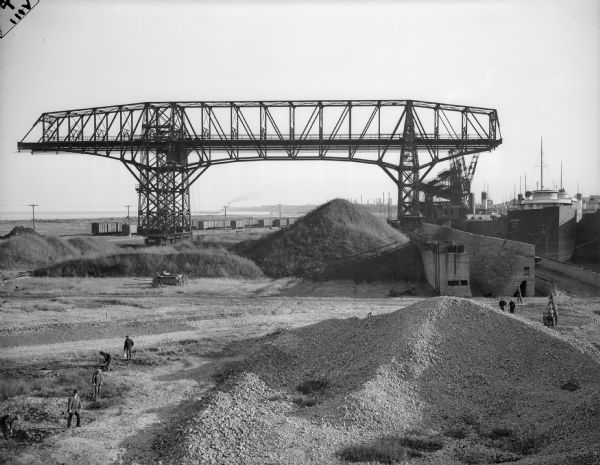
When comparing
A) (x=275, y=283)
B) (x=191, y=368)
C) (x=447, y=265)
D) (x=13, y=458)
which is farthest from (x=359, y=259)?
(x=13, y=458)

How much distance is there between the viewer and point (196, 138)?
141ft

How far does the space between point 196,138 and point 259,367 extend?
30440 millimetres

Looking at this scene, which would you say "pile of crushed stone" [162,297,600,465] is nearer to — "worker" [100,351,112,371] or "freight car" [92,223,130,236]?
"worker" [100,351,112,371]

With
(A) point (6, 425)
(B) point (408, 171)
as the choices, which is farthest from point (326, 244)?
(A) point (6, 425)

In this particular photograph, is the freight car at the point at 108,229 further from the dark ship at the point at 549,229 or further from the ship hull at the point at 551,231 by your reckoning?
the ship hull at the point at 551,231

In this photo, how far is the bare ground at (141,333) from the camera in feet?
38.5

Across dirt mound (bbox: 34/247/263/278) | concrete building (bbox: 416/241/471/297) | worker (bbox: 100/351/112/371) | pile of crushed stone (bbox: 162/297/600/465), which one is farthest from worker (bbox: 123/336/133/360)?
dirt mound (bbox: 34/247/263/278)

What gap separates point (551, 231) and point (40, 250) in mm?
42706

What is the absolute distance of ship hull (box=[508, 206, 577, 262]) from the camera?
48500 millimetres

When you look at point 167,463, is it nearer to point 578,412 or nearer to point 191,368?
point 191,368

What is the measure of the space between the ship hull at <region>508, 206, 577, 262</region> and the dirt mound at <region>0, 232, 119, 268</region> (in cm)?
3679

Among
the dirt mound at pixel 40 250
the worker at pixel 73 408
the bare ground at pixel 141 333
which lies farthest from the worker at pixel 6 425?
the dirt mound at pixel 40 250

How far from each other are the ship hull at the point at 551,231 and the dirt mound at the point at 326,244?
15481 mm

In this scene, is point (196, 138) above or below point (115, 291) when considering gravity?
above
